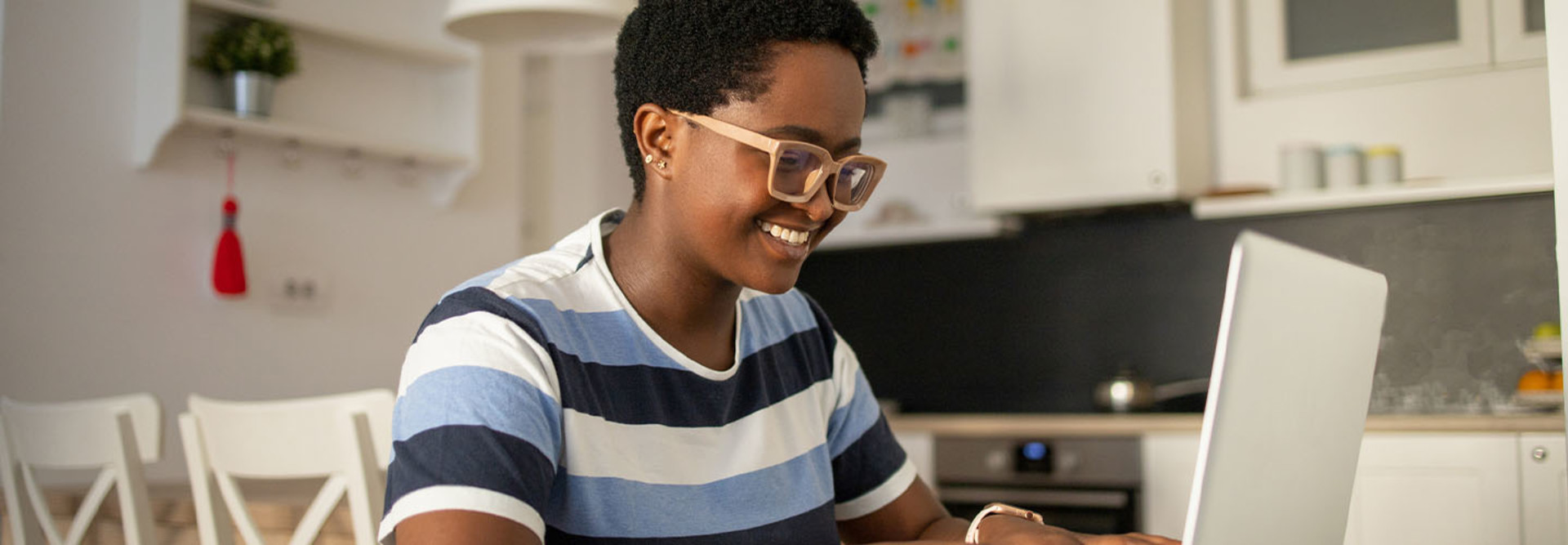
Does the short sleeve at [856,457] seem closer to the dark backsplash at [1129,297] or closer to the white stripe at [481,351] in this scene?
the white stripe at [481,351]

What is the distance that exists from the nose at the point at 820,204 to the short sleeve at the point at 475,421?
25 cm

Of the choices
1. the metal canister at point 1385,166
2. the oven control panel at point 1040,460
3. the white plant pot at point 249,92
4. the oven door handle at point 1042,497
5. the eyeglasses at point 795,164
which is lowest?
the oven door handle at point 1042,497

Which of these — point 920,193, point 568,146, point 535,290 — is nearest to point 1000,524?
point 535,290

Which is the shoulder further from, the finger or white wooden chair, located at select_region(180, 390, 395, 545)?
white wooden chair, located at select_region(180, 390, 395, 545)

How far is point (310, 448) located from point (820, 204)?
0.91 m

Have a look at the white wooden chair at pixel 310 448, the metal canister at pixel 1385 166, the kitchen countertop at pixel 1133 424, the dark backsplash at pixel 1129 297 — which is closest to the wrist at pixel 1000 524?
the white wooden chair at pixel 310 448

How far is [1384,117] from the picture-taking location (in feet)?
10.5

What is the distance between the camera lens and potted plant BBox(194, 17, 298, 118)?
9.53 feet

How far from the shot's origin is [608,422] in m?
1.05

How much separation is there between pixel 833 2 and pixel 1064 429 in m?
2.12

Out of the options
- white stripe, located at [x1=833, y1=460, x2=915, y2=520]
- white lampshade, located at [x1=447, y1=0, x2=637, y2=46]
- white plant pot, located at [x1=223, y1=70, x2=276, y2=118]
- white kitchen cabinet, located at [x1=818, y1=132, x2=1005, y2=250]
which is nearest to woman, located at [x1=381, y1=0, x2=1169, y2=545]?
white stripe, located at [x1=833, y1=460, x2=915, y2=520]

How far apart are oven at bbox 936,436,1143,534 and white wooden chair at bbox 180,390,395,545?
67.0 inches

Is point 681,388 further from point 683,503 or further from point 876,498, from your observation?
point 876,498

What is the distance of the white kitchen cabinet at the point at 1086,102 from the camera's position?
325 cm
